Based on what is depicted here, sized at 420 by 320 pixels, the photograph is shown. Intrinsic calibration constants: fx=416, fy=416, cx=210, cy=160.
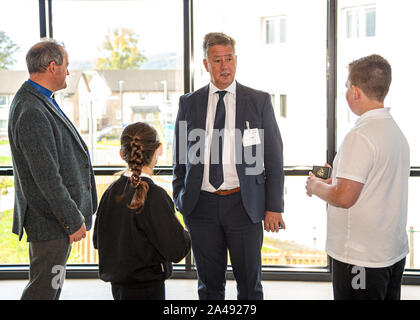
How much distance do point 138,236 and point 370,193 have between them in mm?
953

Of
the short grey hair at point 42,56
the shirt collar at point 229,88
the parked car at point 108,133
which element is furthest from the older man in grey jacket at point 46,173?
the parked car at point 108,133

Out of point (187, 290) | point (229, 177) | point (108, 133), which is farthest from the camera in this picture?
point (108, 133)

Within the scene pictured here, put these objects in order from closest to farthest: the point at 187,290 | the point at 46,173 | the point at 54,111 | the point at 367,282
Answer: the point at 367,282
the point at 46,173
the point at 54,111
the point at 187,290

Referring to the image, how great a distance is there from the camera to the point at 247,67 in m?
3.42

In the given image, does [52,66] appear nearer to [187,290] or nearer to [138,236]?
[138,236]

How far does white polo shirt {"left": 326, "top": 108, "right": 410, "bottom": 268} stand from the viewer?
1.63m

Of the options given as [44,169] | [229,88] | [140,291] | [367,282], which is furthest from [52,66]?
[367,282]

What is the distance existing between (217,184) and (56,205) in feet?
2.73

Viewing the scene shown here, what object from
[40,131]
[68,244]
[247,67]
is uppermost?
[247,67]

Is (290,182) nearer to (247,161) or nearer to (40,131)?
(247,161)

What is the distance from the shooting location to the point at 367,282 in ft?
5.46

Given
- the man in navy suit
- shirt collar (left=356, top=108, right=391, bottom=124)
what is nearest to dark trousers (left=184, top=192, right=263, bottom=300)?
the man in navy suit

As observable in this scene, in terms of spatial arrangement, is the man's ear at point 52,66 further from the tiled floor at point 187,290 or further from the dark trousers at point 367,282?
the tiled floor at point 187,290

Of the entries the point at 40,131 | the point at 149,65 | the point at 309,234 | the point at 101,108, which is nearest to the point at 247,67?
the point at 149,65
